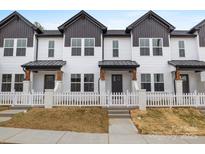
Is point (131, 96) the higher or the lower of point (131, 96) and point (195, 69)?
the lower

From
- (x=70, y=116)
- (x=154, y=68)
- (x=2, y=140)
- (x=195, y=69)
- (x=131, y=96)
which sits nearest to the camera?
(x=2, y=140)

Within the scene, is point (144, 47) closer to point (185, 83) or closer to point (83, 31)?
point (185, 83)

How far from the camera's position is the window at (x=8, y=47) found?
59.4 ft

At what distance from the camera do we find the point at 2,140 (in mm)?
7000

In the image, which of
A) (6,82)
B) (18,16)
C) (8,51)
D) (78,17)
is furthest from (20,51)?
(78,17)

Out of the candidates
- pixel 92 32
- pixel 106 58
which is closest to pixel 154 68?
pixel 106 58

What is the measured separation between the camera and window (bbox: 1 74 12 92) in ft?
57.7

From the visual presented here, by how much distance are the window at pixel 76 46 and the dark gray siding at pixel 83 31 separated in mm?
391

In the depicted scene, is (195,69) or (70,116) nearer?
(70,116)

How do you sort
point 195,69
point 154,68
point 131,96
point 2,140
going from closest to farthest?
1. point 2,140
2. point 131,96
3. point 195,69
4. point 154,68

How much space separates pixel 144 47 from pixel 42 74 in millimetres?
10216

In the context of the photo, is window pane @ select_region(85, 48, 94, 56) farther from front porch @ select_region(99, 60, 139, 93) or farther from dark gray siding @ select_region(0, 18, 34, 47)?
dark gray siding @ select_region(0, 18, 34, 47)

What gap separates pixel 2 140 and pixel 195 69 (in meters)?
15.7
